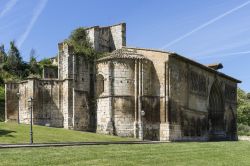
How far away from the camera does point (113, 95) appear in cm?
4747

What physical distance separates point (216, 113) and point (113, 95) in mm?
24065

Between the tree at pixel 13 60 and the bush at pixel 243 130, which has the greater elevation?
the tree at pixel 13 60

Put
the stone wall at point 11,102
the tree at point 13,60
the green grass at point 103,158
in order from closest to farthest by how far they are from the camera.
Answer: the green grass at point 103,158 → the stone wall at point 11,102 → the tree at point 13,60

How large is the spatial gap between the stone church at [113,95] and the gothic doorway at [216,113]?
11590 millimetres

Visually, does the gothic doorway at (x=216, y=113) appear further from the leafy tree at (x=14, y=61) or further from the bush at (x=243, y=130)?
the leafy tree at (x=14, y=61)

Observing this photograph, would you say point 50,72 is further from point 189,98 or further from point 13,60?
point 13,60

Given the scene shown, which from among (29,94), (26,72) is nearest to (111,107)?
(29,94)

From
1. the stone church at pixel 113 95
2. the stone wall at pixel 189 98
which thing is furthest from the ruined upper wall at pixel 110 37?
the stone wall at pixel 189 98

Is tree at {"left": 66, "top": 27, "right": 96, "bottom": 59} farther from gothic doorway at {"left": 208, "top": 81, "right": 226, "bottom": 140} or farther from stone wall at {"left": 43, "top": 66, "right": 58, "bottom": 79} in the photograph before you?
gothic doorway at {"left": 208, "top": 81, "right": 226, "bottom": 140}

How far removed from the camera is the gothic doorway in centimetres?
6353

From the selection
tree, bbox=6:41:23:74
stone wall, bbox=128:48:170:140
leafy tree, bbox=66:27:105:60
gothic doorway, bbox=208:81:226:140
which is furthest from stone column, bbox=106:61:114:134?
tree, bbox=6:41:23:74

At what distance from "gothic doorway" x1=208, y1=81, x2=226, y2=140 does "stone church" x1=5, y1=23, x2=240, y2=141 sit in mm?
11590

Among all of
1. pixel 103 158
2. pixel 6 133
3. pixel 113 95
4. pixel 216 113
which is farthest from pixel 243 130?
pixel 103 158

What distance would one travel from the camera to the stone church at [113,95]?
156 feet
